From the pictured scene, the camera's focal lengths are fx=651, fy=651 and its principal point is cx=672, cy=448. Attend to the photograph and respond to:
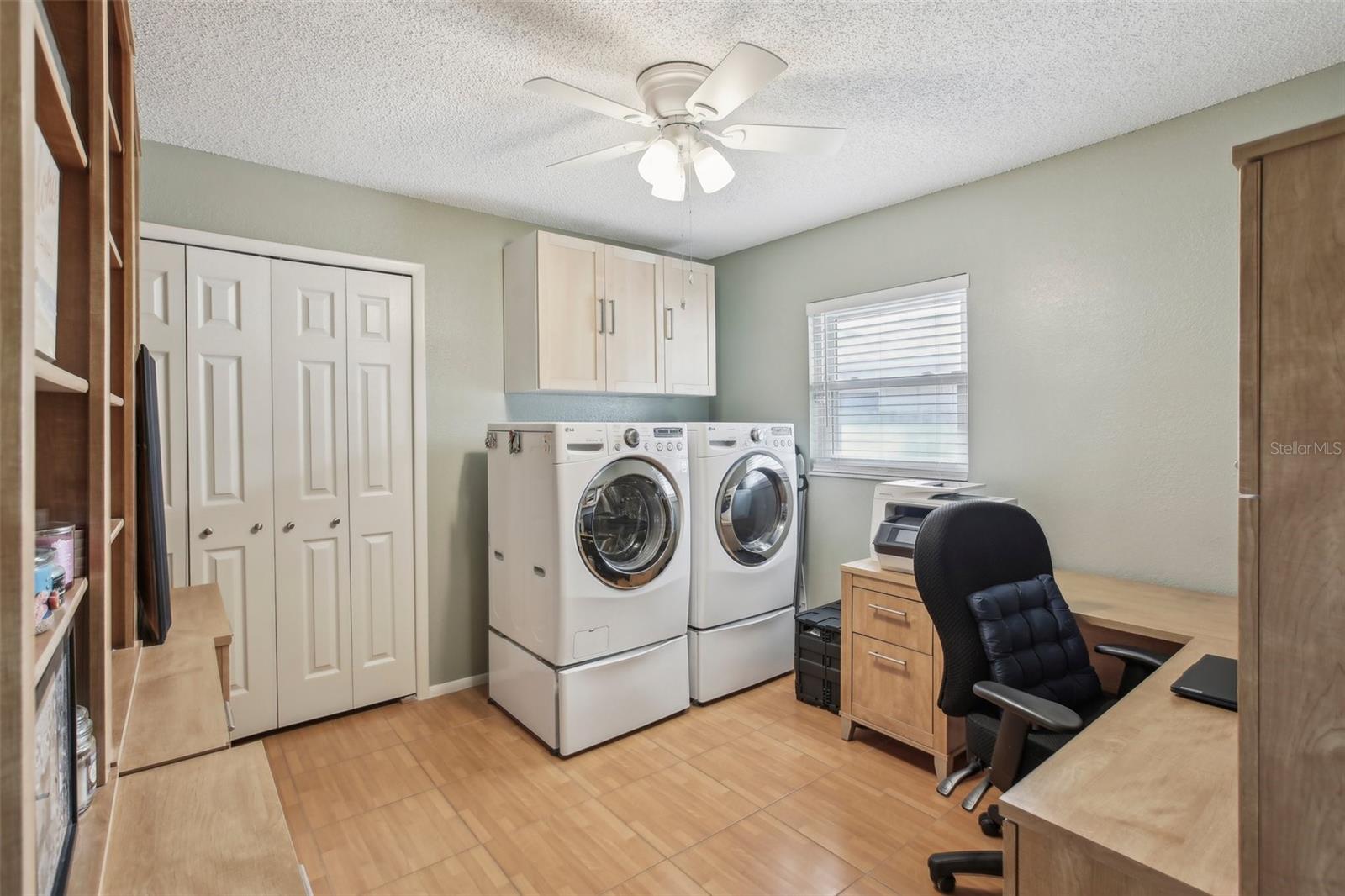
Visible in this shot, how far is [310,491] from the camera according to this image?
9.45ft

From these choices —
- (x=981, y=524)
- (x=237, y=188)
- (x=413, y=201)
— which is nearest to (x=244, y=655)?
(x=237, y=188)

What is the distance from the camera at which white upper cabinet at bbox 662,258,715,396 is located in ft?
12.4

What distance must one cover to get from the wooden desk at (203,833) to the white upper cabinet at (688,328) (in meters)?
2.86

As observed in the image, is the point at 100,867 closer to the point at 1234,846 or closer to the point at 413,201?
the point at 1234,846

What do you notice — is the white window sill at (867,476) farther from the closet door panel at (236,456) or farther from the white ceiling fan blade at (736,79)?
the closet door panel at (236,456)

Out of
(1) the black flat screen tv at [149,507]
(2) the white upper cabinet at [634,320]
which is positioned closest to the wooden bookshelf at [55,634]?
(1) the black flat screen tv at [149,507]

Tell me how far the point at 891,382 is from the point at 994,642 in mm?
1800

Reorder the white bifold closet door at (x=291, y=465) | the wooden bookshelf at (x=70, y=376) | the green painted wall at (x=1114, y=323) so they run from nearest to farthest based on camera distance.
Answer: the wooden bookshelf at (x=70, y=376) → the green painted wall at (x=1114, y=323) → the white bifold closet door at (x=291, y=465)

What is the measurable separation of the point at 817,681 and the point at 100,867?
268cm

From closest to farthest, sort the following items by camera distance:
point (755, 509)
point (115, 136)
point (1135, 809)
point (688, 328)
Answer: point (1135, 809) < point (115, 136) < point (755, 509) < point (688, 328)

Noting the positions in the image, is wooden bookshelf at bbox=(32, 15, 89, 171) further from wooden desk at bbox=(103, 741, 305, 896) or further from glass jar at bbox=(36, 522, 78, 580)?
wooden desk at bbox=(103, 741, 305, 896)

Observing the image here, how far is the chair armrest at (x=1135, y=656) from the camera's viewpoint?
6.13ft

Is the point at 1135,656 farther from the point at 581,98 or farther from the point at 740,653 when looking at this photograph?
the point at 581,98

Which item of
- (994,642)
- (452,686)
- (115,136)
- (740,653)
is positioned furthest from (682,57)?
(452,686)
